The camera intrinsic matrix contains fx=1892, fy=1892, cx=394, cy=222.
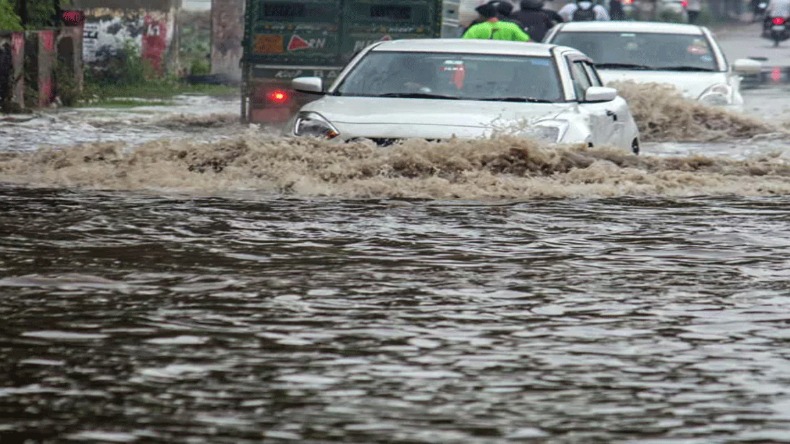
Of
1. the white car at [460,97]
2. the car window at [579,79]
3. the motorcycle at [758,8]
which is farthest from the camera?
the motorcycle at [758,8]

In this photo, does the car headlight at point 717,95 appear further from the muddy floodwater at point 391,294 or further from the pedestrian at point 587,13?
the pedestrian at point 587,13

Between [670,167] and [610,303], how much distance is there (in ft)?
20.9

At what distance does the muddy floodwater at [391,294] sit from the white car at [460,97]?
0.58 feet

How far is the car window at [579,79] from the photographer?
46.3 ft

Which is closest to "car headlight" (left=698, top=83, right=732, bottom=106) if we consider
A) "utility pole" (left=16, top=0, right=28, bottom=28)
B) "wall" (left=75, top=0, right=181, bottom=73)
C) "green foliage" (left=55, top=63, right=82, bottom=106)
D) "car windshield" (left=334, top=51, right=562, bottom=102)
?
"car windshield" (left=334, top=51, right=562, bottom=102)

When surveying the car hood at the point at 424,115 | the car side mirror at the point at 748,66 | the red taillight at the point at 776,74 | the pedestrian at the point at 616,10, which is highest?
the car hood at the point at 424,115

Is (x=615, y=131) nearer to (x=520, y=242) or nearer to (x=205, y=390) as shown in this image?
(x=520, y=242)

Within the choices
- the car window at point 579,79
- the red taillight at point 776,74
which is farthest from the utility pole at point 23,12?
the red taillight at point 776,74

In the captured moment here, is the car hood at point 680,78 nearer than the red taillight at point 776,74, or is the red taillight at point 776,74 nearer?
the car hood at point 680,78

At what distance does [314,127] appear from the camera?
1325 centimetres

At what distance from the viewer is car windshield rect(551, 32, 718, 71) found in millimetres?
20031

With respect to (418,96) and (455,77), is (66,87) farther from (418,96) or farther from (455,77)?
(418,96)

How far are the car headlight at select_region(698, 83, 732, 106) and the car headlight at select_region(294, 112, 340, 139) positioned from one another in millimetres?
7244

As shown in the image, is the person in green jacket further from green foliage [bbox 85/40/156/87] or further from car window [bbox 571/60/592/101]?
green foliage [bbox 85/40/156/87]
